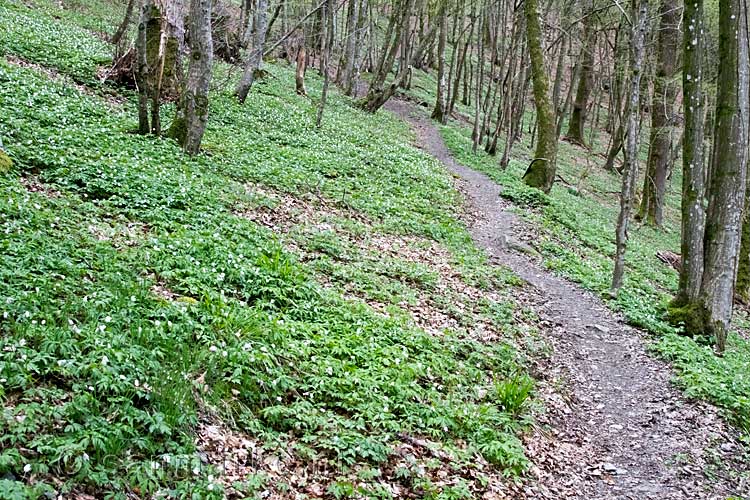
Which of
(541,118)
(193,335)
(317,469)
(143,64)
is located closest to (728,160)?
(317,469)

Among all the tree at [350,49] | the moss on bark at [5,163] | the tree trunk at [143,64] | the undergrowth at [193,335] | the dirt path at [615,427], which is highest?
the tree at [350,49]

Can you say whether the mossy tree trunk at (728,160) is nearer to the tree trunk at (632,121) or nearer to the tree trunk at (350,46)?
the tree trunk at (632,121)

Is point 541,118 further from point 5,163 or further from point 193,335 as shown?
point 193,335

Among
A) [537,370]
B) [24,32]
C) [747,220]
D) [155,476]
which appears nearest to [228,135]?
[24,32]

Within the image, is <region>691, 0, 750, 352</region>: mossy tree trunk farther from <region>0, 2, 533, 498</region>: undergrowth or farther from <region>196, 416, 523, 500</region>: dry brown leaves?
<region>196, 416, 523, 500</region>: dry brown leaves

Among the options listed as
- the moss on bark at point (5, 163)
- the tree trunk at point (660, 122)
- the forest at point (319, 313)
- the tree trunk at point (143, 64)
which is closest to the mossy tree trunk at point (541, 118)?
the forest at point (319, 313)

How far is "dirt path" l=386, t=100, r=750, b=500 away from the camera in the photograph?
6.17 meters

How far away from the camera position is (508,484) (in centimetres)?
556

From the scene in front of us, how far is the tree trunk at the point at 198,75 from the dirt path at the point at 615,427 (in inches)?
293

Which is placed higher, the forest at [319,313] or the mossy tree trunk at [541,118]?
the mossy tree trunk at [541,118]

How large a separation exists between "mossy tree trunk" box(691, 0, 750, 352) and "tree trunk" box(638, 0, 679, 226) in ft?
45.8

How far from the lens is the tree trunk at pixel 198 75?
11289 millimetres

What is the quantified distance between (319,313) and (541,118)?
52.8 ft

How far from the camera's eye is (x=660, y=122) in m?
24.7
